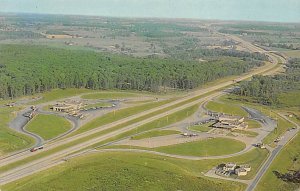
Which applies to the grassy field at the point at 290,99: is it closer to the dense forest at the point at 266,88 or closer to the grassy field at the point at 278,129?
the dense forest at the point at 266,88

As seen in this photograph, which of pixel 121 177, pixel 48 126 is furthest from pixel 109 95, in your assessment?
pixel 121 177

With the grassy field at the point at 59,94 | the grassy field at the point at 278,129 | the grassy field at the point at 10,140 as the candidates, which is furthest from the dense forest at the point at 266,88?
the grassy field at the point at 10,140

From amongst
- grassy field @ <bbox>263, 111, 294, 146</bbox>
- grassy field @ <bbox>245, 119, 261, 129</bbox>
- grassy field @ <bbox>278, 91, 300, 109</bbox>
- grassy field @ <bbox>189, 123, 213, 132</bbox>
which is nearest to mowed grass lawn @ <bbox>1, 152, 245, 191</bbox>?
grassy field @ <bbox>189, 123, 213, 132</bbox>

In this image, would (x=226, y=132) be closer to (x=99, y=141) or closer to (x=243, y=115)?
(x=243, y=115)

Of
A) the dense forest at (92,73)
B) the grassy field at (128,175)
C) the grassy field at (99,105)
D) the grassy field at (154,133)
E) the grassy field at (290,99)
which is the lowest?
the grassy field at (99,105)

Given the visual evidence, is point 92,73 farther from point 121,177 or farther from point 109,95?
point 121,177

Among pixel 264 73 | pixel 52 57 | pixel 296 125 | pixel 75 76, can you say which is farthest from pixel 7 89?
pixel 264 73
